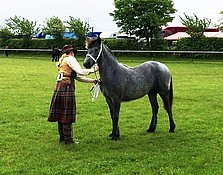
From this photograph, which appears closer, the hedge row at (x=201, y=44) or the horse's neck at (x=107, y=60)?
the horse's neck at (x=107, y=60)

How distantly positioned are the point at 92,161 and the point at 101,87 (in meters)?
2.15

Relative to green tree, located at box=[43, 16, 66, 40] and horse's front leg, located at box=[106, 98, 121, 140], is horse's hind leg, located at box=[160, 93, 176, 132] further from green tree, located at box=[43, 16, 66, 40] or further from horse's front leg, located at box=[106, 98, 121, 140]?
green tree, located at box=[43, 16, 66, 40]

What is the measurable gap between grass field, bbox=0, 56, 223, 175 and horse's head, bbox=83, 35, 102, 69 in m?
1.70

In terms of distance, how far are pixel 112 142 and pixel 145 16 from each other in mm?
41506

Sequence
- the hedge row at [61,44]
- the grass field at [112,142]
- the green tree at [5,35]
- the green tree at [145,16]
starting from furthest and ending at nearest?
1. the green tree at [5,35]
2. the hedge row at [61,44]
3. the green tree at [145,16]
4. the grass field at [112,142]

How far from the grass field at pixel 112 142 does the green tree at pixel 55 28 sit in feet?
139

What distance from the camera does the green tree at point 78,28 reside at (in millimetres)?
54594

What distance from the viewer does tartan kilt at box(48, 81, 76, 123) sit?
8.31 meters

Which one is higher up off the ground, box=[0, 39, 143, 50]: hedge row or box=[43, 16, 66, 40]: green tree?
box=[43, 16, 66, 40]: green tree

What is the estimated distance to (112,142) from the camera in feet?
28.5

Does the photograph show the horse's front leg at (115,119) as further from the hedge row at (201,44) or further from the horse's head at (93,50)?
the hedge row at (201,44)

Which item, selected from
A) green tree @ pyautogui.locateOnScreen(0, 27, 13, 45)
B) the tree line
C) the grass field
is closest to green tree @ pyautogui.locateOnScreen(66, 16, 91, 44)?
the tree line

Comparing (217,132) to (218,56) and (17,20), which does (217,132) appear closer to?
(218,56)

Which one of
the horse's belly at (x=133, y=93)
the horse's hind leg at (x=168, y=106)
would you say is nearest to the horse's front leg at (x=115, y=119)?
the horse's belly at (x=133, y=93)
